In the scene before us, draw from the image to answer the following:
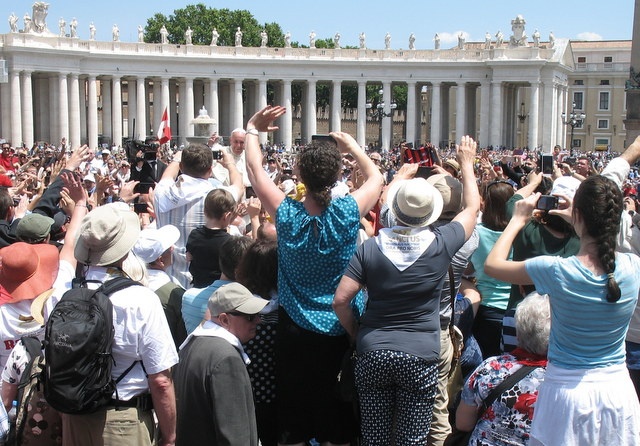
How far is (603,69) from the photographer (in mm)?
103000

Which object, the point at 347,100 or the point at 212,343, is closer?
the point at 212,343

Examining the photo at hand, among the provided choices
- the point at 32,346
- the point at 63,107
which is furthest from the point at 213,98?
the point at 32,346

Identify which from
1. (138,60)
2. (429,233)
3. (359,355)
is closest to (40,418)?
(359,355)

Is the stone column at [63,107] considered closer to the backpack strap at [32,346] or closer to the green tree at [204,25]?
the green tree at [204,25]

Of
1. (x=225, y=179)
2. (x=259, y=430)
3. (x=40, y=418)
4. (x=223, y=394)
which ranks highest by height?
(x=225, y=179)

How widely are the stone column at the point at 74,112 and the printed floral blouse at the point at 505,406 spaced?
2655 inches

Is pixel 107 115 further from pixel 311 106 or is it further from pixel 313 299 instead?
pixel 313 299

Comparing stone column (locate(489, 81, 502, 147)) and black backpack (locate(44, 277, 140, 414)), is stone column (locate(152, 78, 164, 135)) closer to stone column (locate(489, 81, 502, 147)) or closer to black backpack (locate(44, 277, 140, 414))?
stone column (locate(489, 81, 502, 147))

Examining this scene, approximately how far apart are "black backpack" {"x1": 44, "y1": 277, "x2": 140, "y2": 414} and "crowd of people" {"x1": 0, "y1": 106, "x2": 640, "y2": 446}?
0.17 meters

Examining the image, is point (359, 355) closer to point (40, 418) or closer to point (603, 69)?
point (40, 418)

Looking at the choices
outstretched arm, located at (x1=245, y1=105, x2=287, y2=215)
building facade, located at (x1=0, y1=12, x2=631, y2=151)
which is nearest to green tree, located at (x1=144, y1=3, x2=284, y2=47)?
building facade, located at (x1=0, y1=12, x2=631, y2=151)

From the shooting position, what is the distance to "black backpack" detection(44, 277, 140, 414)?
498cm

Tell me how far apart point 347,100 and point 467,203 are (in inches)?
4092

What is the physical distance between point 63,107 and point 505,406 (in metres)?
68.0
